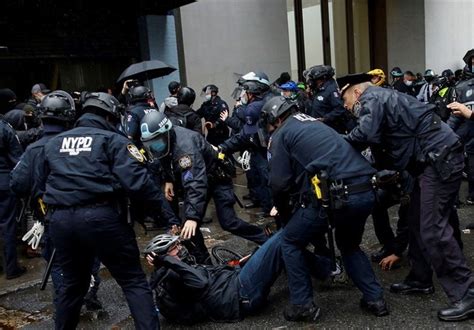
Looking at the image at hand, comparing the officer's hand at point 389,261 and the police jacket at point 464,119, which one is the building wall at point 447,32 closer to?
the police jacket at point 464,119

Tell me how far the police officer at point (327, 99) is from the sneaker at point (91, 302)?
12.7ft

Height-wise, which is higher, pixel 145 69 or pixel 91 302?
pixel 145 69

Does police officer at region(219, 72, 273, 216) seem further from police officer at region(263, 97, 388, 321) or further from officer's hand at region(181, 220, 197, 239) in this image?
police officer at region(263, 97, 388, 321)

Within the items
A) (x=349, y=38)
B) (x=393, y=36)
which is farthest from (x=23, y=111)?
(x=393, y=36)

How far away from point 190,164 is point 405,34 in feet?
41.1

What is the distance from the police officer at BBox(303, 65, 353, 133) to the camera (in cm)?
675

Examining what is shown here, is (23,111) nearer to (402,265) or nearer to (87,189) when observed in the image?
(87,189)

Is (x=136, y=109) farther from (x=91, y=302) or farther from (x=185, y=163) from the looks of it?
(x=91, y=302)

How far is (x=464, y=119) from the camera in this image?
5711 mm

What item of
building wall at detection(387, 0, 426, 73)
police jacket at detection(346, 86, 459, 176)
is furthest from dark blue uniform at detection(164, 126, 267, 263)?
building wall at detection(387, 0, 426, 73)

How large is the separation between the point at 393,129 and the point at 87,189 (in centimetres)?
212

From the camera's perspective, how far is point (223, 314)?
12.5 feet

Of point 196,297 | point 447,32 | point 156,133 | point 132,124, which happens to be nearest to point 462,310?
point 196,297

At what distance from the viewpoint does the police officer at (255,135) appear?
19.5 ft
